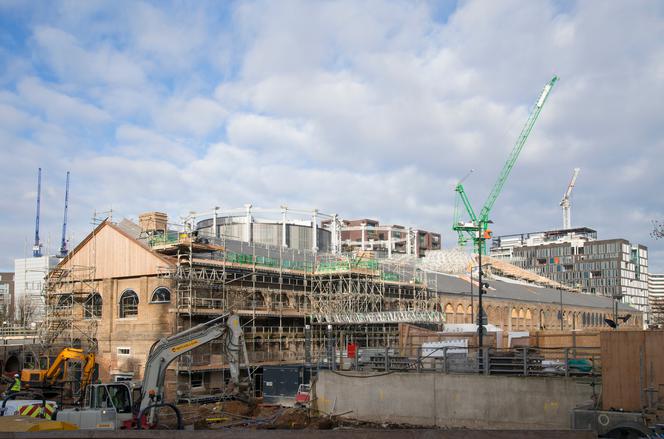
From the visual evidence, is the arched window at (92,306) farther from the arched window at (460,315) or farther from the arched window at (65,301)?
the arched window at (460,315)

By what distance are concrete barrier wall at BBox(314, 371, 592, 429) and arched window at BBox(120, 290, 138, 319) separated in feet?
76.3

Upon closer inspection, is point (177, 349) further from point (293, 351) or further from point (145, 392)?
point (293, 351)

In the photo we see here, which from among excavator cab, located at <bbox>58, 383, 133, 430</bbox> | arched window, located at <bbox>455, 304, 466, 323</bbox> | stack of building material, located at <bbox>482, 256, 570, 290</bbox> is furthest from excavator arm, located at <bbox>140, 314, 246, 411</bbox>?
stack of building material, located at <bbox>482, 256, 570, 290</bbox>

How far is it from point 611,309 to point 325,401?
97780 mm

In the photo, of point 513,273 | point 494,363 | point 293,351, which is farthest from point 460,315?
point 494,363

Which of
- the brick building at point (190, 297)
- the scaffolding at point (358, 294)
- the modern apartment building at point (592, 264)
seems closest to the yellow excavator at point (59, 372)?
the brick building at point (190, 297)

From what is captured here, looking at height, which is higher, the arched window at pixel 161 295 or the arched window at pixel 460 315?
the arched window at pixel 161 295

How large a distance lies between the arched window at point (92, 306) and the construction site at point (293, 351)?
0.12 m

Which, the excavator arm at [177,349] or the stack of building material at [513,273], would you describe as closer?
the excavator arm at [177,349]

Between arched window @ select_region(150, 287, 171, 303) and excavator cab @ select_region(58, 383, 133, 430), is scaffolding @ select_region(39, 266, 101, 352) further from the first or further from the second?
excavator cab @ select_region(58, 383, 133, 430)

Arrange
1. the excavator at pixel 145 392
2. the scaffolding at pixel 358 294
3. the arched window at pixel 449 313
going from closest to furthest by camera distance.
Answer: the excavator at pixel 145 392
the scaffolding at pixel 358 294
the arched window at pixel 449 313

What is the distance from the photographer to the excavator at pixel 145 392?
22.9 metres

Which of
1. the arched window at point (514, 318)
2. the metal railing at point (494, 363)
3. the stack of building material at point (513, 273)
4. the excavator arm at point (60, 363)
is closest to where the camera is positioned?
the metal railing at point (494, 363)

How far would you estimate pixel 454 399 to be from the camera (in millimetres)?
25734
